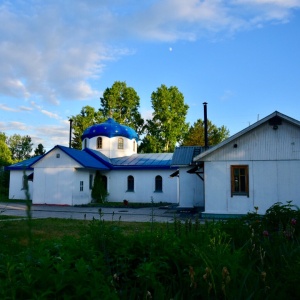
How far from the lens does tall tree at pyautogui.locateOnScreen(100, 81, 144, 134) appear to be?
5291 cm

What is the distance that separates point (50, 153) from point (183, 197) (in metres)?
12.8

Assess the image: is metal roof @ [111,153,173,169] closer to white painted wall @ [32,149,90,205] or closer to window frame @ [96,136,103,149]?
window frame @ [96,136,103,149]

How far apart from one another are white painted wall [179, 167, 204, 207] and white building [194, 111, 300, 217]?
153 inches

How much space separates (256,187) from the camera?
54.5 ft

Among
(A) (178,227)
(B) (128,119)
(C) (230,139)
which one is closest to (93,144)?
(B) (128,119)

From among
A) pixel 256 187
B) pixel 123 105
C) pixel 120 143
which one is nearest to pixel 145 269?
pixel 256 187

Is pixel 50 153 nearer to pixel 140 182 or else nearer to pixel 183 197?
pixel 140 182

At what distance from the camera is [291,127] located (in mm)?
16266

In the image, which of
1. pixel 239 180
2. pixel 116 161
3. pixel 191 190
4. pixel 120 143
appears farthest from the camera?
pixel 120 143

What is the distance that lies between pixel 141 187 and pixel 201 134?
867 inches

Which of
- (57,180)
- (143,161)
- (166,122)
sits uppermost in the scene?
(166,122)

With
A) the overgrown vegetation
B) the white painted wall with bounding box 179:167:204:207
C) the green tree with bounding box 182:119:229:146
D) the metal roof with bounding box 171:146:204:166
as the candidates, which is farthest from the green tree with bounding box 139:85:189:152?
the overgrown vegetation

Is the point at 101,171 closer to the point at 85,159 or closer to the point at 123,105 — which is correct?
the point at 85,159

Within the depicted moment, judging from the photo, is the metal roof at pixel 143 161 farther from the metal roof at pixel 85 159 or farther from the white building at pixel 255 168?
the white building at pixel 255 168
